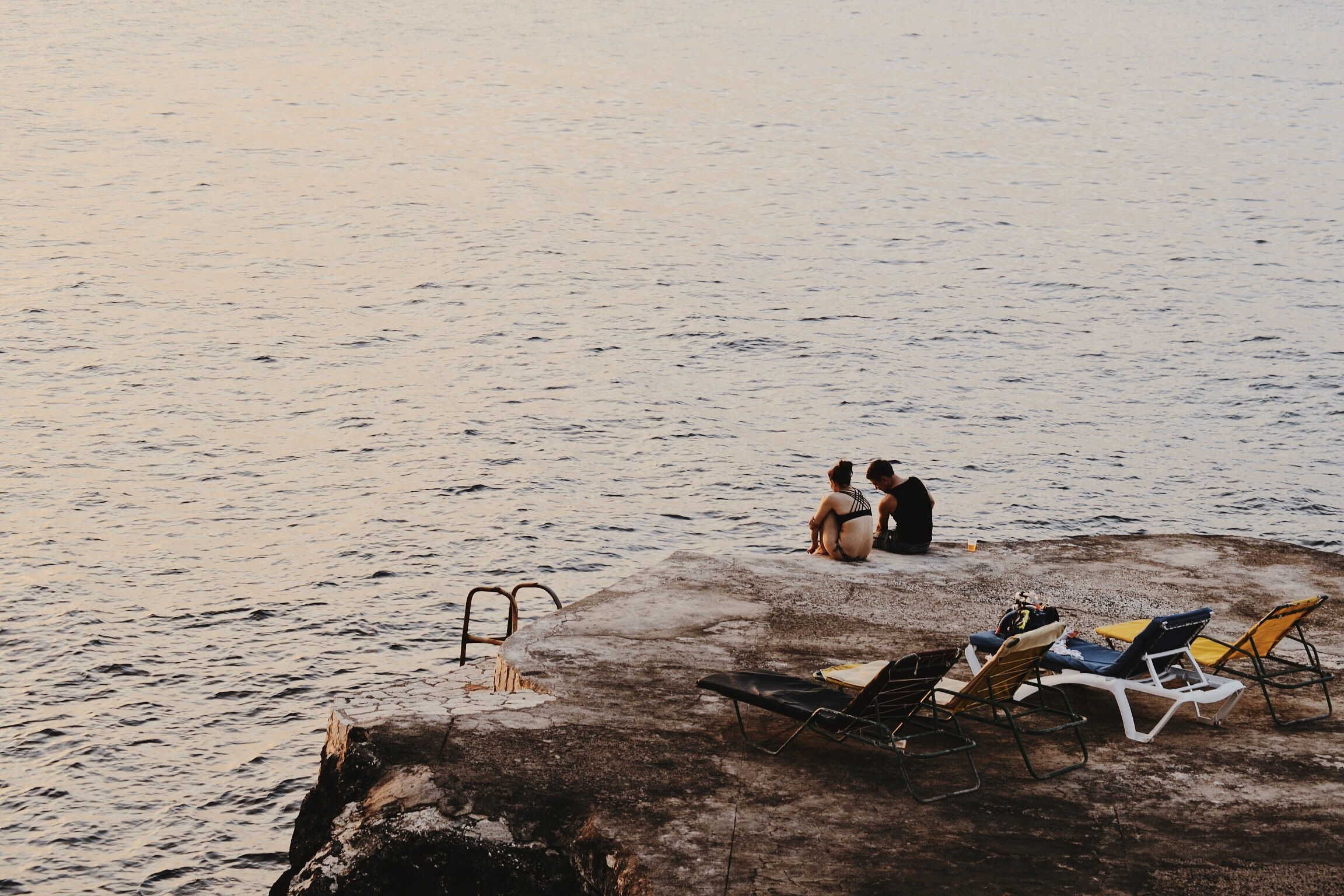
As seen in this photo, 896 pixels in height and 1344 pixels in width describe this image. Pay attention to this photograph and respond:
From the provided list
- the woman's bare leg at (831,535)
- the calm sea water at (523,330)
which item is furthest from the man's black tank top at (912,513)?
the calm sea water at (523,330)

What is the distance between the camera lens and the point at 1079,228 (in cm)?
5103

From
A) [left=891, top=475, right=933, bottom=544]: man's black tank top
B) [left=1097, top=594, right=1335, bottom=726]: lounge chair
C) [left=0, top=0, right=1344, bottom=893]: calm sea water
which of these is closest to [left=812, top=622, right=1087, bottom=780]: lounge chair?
[left=1097, top=594, right=1335, bottom=726]: lounge chair

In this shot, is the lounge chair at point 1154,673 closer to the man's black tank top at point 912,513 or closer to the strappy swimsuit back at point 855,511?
the strappy swimsuit back at point 855,511

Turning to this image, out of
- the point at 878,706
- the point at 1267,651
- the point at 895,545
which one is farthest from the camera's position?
the point at 895,545

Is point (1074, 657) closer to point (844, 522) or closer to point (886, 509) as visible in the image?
point (844, 522)

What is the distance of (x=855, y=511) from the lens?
1338 centimetres

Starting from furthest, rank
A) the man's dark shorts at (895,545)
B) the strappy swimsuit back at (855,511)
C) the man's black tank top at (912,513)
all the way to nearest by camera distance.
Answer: the man's dark shorts at (895,545), the man's black tank top at (912,513), the strappy swimsuit back at (855,511)

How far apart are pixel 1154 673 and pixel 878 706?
212 centimetres

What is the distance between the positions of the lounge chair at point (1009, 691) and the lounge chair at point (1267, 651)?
3.37 feet

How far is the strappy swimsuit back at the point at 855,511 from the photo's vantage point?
13.4 meters

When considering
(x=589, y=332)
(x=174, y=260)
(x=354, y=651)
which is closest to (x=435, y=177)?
(x=174, y=260)

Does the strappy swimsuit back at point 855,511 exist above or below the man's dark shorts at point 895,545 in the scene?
above

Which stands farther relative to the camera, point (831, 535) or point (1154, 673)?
point (831, 535)

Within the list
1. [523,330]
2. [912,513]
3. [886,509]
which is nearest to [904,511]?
[912,513]
